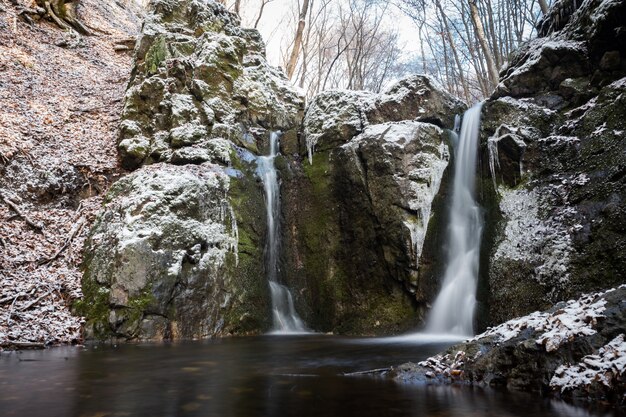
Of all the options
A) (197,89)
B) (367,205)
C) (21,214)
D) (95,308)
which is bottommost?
(95,308)

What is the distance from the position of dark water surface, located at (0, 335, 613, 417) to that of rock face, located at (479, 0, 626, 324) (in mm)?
2703

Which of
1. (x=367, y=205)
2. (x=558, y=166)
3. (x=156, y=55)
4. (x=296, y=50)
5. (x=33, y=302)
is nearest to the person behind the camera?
(x=33, y=302)

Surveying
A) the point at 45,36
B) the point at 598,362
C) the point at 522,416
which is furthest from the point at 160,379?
the point at 45,36

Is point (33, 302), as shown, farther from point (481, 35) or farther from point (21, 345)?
point (481, 35)

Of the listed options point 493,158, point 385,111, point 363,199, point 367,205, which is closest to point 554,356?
point 493,158

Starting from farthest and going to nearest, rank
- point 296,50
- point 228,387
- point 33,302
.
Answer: point 296,50, point 33,302, point 228,387

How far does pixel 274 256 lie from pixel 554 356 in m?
7.58

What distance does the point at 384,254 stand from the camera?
959cm

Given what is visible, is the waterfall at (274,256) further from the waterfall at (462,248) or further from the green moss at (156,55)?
the green moss at (156,55)

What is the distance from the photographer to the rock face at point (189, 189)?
811cm

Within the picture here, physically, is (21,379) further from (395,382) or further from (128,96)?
(128,96)

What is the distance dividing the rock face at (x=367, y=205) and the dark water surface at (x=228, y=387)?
292 centimetres

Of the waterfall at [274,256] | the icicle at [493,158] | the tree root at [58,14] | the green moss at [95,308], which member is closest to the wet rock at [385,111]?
the waterfall at [274,256]

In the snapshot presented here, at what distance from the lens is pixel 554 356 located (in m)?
3.64
